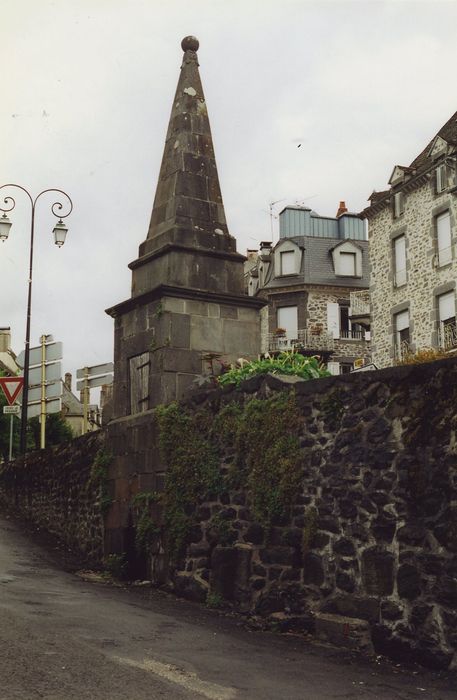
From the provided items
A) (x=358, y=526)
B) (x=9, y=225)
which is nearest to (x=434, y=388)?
(x=358, y=526)

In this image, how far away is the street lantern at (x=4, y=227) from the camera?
71.8ft

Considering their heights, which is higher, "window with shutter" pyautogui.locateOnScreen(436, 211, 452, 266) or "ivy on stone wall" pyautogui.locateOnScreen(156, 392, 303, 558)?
"window with shutter" pyautogui.locateOnScreen(436, 211, 452, 266)

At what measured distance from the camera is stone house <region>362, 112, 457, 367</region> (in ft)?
107

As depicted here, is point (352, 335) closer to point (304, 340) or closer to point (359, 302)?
point (304, 340)

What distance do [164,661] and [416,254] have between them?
29072 millimetres

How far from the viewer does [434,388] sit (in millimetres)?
7617

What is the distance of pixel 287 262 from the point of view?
1935 inches

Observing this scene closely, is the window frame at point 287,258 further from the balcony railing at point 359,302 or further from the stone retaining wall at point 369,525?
the stone retaining wall at point 369,525

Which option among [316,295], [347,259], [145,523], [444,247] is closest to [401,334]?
[444,247]

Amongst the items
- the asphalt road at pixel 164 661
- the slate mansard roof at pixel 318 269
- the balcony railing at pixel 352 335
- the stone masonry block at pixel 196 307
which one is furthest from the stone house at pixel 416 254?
the asphalt road at pixel 164 661

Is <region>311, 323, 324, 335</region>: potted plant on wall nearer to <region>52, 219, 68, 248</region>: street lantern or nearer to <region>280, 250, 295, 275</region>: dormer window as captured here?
<region>280, 250, 295, 275</region>: dormer window

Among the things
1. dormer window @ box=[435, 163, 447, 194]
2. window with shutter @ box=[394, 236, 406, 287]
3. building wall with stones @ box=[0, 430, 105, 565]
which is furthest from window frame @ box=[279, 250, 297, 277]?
building wall with stones @ box=[0, 430, 105, 565]

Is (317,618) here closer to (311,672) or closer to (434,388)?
(311,672)

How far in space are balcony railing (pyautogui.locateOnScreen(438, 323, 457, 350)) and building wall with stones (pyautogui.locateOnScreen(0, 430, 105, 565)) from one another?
57.7 feet
